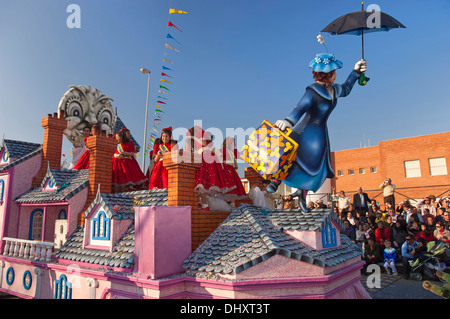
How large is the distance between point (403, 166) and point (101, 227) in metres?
30.3

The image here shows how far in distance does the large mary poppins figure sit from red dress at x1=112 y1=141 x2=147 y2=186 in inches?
202

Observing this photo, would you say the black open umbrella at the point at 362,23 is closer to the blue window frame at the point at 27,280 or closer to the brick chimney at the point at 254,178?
the brick chimney at the point at 254,178

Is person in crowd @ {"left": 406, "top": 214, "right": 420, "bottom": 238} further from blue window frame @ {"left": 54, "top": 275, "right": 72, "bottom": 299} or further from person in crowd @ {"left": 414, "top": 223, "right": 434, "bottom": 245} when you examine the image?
blue window frame @ {"left": 54, "top": 275, "right": 72, "bottom": 299}

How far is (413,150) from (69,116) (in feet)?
96.0

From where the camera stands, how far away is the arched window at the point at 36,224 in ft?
32.5

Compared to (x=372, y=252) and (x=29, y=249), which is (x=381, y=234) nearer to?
(x=372, y=252)

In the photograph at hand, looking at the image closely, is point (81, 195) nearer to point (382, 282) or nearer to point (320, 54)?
point (320, 54)

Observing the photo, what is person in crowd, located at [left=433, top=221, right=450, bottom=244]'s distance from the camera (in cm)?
906

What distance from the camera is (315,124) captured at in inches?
224

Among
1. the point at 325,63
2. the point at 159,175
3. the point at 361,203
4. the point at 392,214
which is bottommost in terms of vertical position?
the point at 392,214

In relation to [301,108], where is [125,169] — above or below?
below

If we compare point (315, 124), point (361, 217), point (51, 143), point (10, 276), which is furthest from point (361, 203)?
point (10, 276)

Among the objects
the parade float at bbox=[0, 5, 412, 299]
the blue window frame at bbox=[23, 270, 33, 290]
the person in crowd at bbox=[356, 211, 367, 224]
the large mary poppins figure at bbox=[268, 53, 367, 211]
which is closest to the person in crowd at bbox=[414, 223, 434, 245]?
the person in crowd at bbox=[356, 211, 367, 224]

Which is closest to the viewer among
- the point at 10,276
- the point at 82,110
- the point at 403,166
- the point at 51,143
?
the point at 10,276
